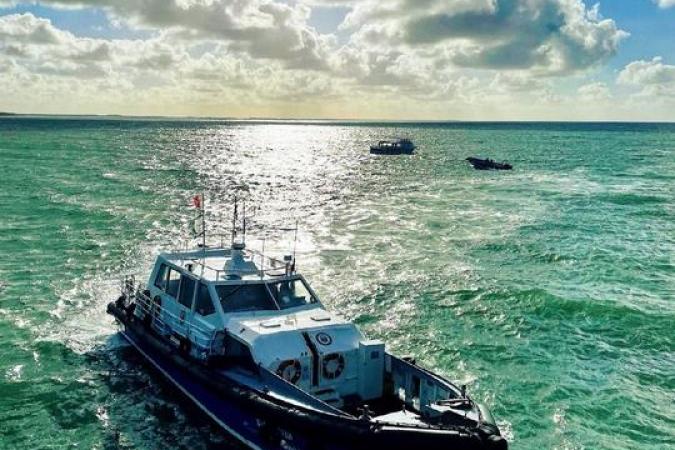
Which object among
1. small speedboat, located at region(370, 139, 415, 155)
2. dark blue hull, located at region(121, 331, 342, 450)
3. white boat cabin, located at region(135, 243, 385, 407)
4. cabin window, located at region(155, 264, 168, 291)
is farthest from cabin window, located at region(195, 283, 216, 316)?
small speedboat, located at region(370, 139, 415, 155)

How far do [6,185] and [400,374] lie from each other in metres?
55.0

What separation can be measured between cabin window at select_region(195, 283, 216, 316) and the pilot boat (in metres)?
0.03

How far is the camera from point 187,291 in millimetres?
18281

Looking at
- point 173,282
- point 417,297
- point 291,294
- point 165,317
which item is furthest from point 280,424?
point 417,297

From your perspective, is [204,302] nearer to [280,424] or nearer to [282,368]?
[282,368]

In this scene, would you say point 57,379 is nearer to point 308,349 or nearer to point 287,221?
point 308,349

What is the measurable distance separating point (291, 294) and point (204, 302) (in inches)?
96.4

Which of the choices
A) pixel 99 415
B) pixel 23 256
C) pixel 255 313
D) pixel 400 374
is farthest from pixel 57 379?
pixel 23 256

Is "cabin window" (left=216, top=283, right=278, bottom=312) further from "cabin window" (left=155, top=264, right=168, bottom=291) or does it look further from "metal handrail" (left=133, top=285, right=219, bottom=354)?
"cabin window" (left=155, top=264, right=168, bottom=291)

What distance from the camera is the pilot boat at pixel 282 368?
12750 millimetres

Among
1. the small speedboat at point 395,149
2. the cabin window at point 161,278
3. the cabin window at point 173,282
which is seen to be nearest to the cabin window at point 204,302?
the cabin window at point 173,282

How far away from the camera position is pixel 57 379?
19.2 meters

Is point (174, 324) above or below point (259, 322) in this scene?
below

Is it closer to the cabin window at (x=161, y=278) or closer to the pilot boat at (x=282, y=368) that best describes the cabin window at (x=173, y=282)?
the pilot boat at (x=282, y=368)
